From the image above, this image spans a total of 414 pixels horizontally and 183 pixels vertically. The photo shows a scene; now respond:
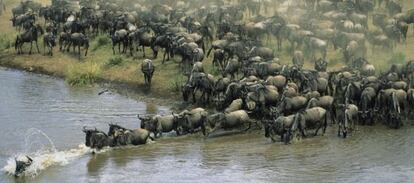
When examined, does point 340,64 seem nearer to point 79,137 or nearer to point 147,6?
point 79,137

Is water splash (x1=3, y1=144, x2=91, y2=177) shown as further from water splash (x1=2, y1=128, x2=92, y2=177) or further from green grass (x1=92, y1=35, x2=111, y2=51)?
green grass (x1=92, y1=35, x2=111, y2=51)

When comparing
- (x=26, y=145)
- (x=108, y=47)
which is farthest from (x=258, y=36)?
(x=26, y=145)

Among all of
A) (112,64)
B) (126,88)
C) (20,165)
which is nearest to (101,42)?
(112,64)

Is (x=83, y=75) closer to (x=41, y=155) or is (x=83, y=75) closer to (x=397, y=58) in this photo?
(x=41, y=155)

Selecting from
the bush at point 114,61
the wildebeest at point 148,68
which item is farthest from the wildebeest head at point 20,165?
the bush at point 114,61

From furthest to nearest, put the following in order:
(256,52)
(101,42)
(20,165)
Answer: (101,42)
(256,52)
(20,165)

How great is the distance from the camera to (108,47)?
34281 millimetres

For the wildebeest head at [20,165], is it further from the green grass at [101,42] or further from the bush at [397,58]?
the green grass at [101,42]

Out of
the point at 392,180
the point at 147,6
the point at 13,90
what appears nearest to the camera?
the point at 392,180

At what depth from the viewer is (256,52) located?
27781mm

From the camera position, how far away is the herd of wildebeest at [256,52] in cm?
2194

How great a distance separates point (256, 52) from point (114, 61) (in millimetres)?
6576

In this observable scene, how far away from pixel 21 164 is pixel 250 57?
35.5 feet

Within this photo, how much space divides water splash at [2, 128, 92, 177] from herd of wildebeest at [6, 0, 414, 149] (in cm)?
58
